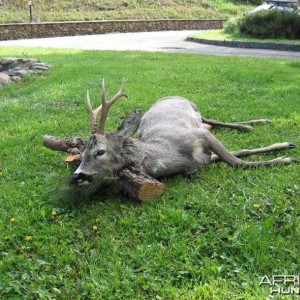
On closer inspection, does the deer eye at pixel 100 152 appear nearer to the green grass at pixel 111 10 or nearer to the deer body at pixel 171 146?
the deer body at pixel 171 146

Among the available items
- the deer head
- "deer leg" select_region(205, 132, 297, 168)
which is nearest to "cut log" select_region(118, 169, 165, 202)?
the deer head

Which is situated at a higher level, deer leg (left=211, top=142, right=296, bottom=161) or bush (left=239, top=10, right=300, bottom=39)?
bush (left=239, top=10, right=300, bottom=39)

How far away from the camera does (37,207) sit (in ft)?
15.7

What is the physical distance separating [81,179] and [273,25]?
741 inches

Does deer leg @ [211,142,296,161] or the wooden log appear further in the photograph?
deer leg @ [211,142,296,161]

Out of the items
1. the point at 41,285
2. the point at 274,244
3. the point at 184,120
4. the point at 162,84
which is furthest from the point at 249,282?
the point at 162,84

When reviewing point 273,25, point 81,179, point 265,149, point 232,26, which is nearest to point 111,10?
point 232,26

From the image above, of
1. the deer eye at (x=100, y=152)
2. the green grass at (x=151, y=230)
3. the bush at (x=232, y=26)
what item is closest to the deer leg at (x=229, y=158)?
the green grass at (x=151, y=230)

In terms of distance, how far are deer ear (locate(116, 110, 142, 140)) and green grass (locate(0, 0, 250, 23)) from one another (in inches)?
935

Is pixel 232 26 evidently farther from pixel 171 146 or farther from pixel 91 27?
pixel 171 146

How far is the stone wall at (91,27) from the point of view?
85.1 ft

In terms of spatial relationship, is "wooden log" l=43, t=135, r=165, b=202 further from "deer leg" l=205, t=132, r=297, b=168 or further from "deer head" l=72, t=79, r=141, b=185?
"deer leg" l=205, t=132, r=297, b=168

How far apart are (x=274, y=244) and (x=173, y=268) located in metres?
0.76

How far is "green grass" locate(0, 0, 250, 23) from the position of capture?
95.1ft
